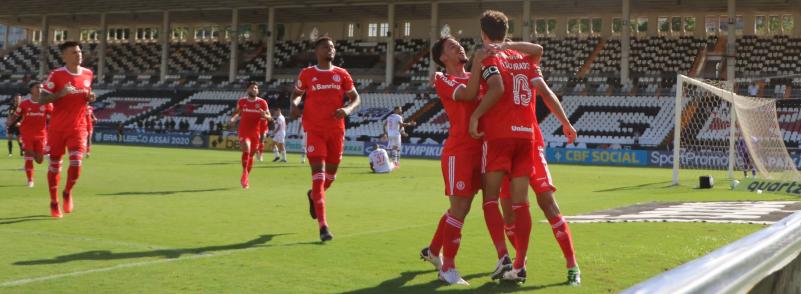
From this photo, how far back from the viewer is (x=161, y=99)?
198 feet

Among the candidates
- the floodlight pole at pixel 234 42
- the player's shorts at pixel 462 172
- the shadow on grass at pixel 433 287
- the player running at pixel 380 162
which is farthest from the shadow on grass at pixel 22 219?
the floodlight pole at pixel 234 42

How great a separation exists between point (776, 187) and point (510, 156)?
1382cm

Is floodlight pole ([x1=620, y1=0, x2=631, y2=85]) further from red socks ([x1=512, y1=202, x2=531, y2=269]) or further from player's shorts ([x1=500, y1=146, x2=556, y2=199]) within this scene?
red socks ([x1=512, y1=202, x2=531, y2=269])

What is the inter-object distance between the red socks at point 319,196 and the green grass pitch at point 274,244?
0.81 feet

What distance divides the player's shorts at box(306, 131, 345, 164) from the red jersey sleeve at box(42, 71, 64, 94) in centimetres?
329

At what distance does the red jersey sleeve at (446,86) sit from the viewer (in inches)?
249

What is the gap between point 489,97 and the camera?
5.86 metres

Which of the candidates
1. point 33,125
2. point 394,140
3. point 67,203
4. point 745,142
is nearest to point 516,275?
point 67,203

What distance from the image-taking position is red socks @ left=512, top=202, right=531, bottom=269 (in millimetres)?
5973

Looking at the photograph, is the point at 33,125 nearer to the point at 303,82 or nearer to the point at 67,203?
the point at 67,203

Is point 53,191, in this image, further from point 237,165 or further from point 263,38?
point 263,38

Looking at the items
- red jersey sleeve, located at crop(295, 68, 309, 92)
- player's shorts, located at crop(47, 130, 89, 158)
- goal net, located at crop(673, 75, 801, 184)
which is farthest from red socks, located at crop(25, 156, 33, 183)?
goal net, located at crop(673, 75, 801, 184)

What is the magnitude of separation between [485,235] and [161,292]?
4.25m

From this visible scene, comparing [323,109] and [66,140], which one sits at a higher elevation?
[323,109]
